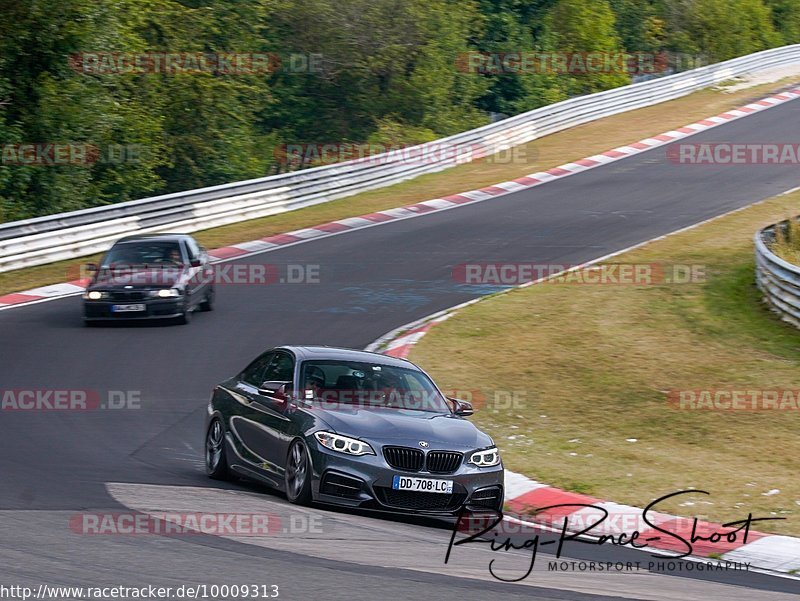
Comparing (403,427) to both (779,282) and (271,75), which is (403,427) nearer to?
(779,282)

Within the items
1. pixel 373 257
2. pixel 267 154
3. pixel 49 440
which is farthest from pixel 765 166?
pixel 49 440

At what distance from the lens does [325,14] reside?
147 ft

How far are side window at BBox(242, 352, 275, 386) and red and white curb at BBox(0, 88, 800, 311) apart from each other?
9925 mm

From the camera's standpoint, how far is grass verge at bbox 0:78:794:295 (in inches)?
969

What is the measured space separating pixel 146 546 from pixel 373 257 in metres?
16.5

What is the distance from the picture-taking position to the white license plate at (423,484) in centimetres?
964

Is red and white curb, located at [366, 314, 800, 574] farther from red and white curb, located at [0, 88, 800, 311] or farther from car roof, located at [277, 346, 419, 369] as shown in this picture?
red and white curb, located at [0, 88, 800, 311]

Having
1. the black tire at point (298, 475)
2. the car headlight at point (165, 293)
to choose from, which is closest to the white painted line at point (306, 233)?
the car headlight at point (165, 293)

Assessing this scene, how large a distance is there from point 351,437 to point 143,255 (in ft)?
37.1

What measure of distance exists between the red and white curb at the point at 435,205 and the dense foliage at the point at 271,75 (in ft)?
24.0

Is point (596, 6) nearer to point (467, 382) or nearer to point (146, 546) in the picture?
point (467, 382)

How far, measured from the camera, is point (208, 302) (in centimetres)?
2031

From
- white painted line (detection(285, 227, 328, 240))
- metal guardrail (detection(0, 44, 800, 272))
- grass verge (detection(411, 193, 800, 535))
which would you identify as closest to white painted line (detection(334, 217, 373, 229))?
white painted line (detection(285, 227, 328, 240))

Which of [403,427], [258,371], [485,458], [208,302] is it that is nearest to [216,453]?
[258,371]
